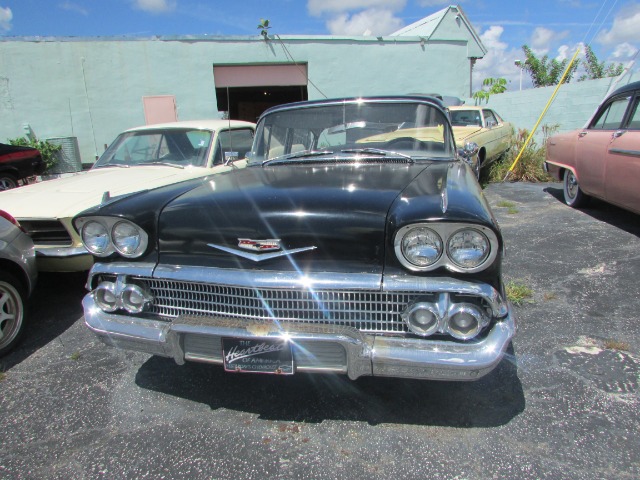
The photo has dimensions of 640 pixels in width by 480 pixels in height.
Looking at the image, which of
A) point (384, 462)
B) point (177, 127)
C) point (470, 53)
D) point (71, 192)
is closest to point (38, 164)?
point (177, 127)

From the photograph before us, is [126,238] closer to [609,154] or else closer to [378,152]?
[378,152]

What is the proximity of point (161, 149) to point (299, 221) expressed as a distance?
3.67m

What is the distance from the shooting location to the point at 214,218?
2.05 meters

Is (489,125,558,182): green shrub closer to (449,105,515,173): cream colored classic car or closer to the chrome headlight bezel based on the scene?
(449,105,515,173): cream colored classic car

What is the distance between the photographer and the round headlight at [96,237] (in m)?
2.22

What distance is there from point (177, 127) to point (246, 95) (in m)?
12.2

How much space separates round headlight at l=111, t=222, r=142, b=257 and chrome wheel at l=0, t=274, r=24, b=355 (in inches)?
50.6

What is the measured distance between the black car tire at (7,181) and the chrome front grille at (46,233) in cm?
541

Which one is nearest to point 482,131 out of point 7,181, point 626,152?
point 626,152

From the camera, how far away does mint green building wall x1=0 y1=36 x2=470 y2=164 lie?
10.8m

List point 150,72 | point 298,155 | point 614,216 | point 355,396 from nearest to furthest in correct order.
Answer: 1. point 355,396
2. point 298,155
3. point 614,216
4. point 150,72

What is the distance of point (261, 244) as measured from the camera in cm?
195

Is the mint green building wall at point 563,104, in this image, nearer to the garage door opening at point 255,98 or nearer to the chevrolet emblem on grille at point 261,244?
the garage door opening at point 255,98

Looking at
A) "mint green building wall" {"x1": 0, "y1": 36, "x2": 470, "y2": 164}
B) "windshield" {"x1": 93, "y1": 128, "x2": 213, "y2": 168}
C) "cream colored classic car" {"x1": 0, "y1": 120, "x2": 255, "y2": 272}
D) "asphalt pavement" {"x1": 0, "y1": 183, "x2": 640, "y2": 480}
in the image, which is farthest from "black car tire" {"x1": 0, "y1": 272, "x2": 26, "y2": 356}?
"mint green building wall" {"x1": 0, "y1": 36, "x2": 470, "y2": 164}
